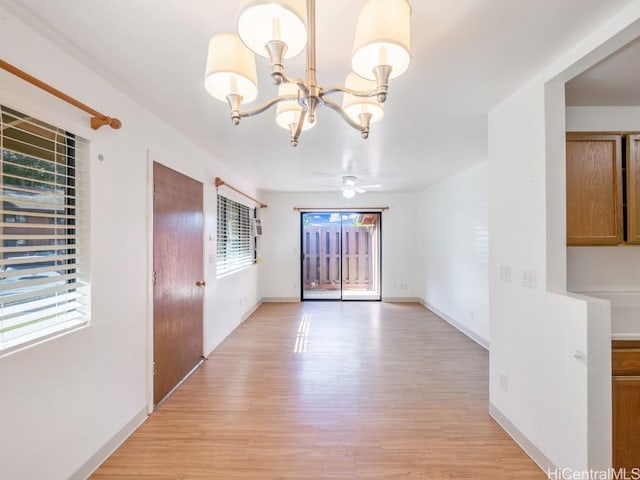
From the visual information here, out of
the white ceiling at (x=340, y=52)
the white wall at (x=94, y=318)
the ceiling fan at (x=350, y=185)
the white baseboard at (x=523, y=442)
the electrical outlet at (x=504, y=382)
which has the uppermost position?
the white ceiling at (x=340, y=52)

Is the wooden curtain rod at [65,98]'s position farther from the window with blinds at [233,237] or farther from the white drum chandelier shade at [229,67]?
the window with blinds at [233,237]

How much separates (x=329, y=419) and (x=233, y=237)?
3128mm

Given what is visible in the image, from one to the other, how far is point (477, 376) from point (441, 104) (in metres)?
2.62

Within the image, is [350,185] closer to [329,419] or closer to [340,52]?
[340,52]

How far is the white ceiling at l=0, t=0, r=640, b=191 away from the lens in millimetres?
1260

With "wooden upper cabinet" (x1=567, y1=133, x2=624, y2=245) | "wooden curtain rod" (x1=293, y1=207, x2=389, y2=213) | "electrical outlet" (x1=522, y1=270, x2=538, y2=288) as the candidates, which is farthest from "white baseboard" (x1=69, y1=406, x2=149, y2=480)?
"wooden curtain rod" (x1=293, y1=207, x2=389, y2=213)

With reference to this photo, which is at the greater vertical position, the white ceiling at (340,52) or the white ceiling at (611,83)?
the white ceiling at (340,52)

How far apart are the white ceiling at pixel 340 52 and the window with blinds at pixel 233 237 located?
1.47 metres

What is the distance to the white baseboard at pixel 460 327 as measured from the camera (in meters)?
3.76

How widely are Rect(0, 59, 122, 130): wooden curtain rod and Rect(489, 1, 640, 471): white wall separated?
8.63 ft

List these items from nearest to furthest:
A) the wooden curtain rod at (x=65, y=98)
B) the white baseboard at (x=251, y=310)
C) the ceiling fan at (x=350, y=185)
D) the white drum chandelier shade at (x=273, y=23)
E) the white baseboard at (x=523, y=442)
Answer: the white drum chandelier shade at (x=273, y=23), the wooden curtain rod at (x=65, y=98), the white baseboard at (x=523, y=442), the ceiling fan at (x=350, y=185), the white baseboard at (x=251, y=310)

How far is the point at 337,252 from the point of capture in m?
6.56

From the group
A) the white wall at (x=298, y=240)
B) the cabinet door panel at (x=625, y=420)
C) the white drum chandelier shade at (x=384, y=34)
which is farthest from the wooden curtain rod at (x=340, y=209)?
the white drum chandelier shade at (x=384, y=34)

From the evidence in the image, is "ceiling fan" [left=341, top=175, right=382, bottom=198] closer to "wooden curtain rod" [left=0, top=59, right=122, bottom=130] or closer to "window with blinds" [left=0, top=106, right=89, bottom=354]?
"wooden curtain rod" [left=0, top=59, right=122, bottom=130]
